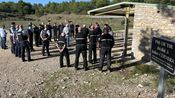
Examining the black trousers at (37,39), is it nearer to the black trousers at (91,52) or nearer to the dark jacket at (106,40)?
the black trousers at (91,52)

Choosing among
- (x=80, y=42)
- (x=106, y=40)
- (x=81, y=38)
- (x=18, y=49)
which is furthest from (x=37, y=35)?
(x=106, y=40)

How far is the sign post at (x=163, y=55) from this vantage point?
6770 mm

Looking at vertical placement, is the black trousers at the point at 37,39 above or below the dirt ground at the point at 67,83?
above

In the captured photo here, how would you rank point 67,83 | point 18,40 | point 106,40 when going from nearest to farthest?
point 67,83 → point 106,40 → point 18,40

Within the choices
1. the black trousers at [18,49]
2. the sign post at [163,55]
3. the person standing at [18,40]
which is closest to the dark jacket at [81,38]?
the person standing at [18,40]

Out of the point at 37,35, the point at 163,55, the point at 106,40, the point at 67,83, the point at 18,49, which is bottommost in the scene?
the point at 67,83

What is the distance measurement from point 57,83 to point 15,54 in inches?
287

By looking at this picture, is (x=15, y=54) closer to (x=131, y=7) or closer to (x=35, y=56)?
(x=35, y=56)

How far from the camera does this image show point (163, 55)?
708 centimetres

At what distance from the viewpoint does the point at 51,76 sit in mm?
16672

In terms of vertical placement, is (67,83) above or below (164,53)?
below

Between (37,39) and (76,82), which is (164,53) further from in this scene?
(37,39)

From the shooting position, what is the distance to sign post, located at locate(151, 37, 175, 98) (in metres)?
6.77

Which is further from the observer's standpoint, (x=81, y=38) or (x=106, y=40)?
(x=81, y=38)
